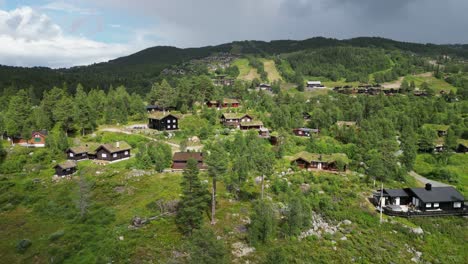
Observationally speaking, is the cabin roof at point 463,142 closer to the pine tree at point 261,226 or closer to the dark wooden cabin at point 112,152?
the pine tree at point 261,226

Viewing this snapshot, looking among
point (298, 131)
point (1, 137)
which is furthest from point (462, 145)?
point (1, 137)

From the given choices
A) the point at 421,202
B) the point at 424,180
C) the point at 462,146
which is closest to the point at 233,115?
the point at 424,180

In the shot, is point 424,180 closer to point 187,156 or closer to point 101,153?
point 187,156

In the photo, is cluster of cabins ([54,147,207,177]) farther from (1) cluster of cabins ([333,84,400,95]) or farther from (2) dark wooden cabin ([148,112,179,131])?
(1) cluster of cabins ([333,84,400,95])

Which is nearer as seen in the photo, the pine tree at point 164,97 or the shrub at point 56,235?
the shrub at point 56,235

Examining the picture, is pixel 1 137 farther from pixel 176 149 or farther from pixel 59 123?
pixel 176 149

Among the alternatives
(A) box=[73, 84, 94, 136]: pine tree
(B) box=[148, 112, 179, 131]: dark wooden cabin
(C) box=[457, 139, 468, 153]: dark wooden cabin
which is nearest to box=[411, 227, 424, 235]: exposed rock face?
(C) box=[457, 139, 468, 153]: dark wooden cabin

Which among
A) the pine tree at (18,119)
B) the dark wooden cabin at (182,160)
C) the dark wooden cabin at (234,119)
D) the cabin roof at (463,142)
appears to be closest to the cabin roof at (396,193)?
the dark wooden cabin at (182,160)
